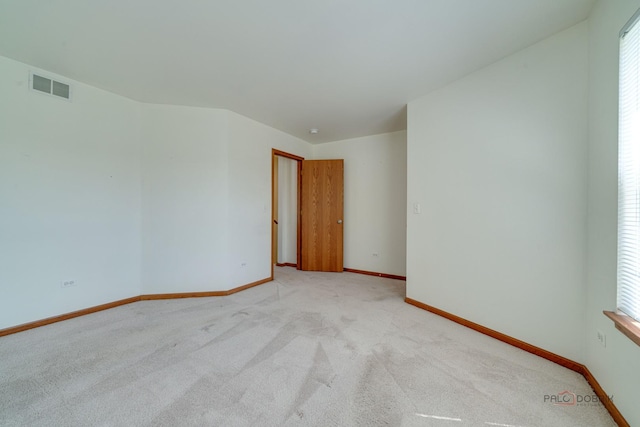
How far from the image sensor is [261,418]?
133 centimetres

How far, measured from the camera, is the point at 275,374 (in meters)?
1.69

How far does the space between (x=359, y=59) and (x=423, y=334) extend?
2602 mm

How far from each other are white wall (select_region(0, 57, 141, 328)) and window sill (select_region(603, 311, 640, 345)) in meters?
4.38

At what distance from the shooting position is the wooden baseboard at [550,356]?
4.50 ft

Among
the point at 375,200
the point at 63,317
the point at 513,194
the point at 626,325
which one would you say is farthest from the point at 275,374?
the point at 375,200

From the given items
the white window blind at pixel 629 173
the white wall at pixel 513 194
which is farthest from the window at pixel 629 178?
the white wall at pixel 513 194

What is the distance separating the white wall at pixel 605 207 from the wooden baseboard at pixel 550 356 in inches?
1.6

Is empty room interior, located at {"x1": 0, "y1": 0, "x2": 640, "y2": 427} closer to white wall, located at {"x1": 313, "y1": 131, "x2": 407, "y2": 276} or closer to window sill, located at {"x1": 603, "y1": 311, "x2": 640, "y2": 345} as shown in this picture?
window sill, located at {"x1": 603, "y1": 311, "x2": 640, "y2": 345}

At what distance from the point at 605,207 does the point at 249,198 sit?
11.9ft

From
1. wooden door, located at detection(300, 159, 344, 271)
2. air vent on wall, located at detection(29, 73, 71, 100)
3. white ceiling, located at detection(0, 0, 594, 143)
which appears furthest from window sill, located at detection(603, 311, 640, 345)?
air vent on wall, located at detection(29, 73, 71, 100)

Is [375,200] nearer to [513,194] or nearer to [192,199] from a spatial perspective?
[513,194]

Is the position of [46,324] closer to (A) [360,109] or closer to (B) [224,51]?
(B) [224,51]

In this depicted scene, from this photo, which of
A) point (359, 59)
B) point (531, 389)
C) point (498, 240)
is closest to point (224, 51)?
point (359, 59)

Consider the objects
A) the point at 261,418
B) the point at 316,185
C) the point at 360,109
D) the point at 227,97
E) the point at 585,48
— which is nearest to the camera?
the point at 261,418
